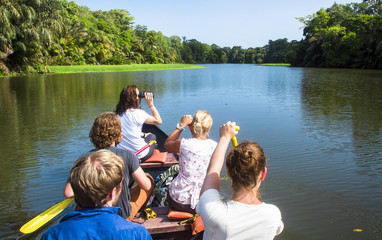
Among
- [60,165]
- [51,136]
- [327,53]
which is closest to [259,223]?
[60,165]

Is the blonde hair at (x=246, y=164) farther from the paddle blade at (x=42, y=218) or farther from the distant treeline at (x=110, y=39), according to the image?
the distant treeline at (x=110, y=39)

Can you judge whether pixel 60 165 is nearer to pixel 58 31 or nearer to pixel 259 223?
pixel 259 223

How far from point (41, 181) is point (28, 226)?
2.92 metres

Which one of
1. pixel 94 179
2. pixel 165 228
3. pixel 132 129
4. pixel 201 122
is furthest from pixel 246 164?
pixel 132 129

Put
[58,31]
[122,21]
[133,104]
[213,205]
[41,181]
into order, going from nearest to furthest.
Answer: [213,205]
[133,104]
[41,181]
[58,31]
[122,21]

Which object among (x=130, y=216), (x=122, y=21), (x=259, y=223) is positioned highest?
(x=122, y=21)

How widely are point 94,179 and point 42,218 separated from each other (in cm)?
154

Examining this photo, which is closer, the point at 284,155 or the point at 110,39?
the point at 284,155

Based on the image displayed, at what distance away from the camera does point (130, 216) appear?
2959mm

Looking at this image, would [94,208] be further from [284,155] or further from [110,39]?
[110,39]

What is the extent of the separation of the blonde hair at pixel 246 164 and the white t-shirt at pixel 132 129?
280 cm

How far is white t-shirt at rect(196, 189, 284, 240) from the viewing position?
1.85 metres

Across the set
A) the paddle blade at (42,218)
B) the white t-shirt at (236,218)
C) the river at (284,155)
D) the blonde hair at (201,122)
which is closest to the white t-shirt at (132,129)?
the river at (284,155)

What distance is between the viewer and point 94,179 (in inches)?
63.7
